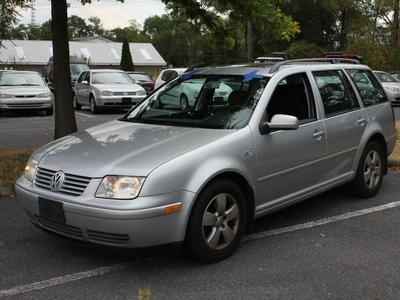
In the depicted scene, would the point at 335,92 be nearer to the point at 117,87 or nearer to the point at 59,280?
the point at 59,280

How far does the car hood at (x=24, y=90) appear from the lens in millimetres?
13891

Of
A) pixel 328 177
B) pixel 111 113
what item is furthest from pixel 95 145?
pixel 111 113

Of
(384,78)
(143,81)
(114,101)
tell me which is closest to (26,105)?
(114,101)

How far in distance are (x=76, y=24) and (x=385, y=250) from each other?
108 metres

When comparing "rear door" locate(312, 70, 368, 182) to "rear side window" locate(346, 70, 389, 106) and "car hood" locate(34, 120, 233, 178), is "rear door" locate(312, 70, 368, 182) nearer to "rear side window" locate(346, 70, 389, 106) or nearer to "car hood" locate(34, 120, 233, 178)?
"rear side window" locate(346, 70, 389, 106)

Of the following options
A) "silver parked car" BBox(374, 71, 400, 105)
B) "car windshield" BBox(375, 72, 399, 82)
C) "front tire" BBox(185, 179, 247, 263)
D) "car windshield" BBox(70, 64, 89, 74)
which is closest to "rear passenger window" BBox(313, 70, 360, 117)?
"front tire" BBox(185, 179, 247, 263)

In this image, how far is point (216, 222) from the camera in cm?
366

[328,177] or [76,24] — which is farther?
[76,24]

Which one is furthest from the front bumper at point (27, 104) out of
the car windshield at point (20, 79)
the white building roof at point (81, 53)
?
the white building roof at point (81, 53)

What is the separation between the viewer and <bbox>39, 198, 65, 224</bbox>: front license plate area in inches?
134

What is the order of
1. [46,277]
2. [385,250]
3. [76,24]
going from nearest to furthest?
[46,277], [385,250], [76,24]

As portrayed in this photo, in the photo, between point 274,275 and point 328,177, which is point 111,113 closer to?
point 328,177

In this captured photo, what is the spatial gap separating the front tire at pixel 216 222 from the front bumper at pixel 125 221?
0.12 metres

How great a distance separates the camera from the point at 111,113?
15.7 metres
